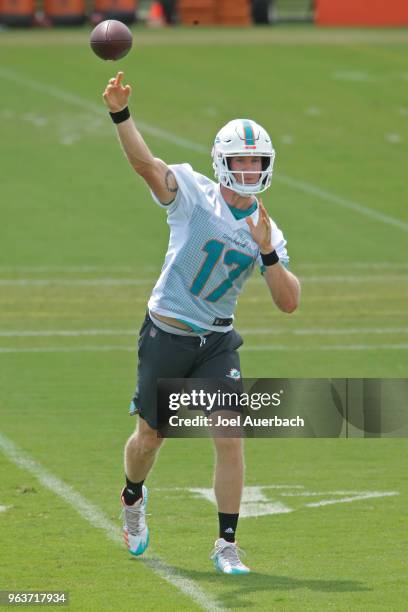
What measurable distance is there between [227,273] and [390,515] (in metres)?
2.03

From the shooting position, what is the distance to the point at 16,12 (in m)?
41.4

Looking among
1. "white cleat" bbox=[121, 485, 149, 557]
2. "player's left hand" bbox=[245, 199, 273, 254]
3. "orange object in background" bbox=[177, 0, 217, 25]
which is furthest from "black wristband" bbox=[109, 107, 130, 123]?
"orange object in background" bbox=[177, 0, 217, 25]

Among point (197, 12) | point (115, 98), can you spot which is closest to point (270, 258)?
point (115, 98)

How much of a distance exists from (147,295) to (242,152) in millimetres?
9602

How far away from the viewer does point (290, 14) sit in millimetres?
48625

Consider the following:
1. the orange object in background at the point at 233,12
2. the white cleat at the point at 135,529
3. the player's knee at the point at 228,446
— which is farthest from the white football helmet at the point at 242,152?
the orange object in background at the point at 233,12

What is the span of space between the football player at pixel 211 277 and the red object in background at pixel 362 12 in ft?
117

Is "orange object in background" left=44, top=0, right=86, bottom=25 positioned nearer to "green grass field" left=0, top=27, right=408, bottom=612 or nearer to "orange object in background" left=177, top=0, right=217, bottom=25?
"green grass field" left=0, top=27, right=408, bottom=612

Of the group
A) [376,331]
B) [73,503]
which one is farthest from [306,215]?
[73,503]

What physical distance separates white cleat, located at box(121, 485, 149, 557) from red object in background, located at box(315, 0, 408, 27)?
35.9 meters

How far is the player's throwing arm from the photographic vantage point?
8406mm

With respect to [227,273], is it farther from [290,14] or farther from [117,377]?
[290,14]

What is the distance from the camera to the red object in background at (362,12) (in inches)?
1710

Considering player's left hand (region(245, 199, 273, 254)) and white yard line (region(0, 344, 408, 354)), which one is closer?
player's left hand (region(245, 199, 273, 254))
